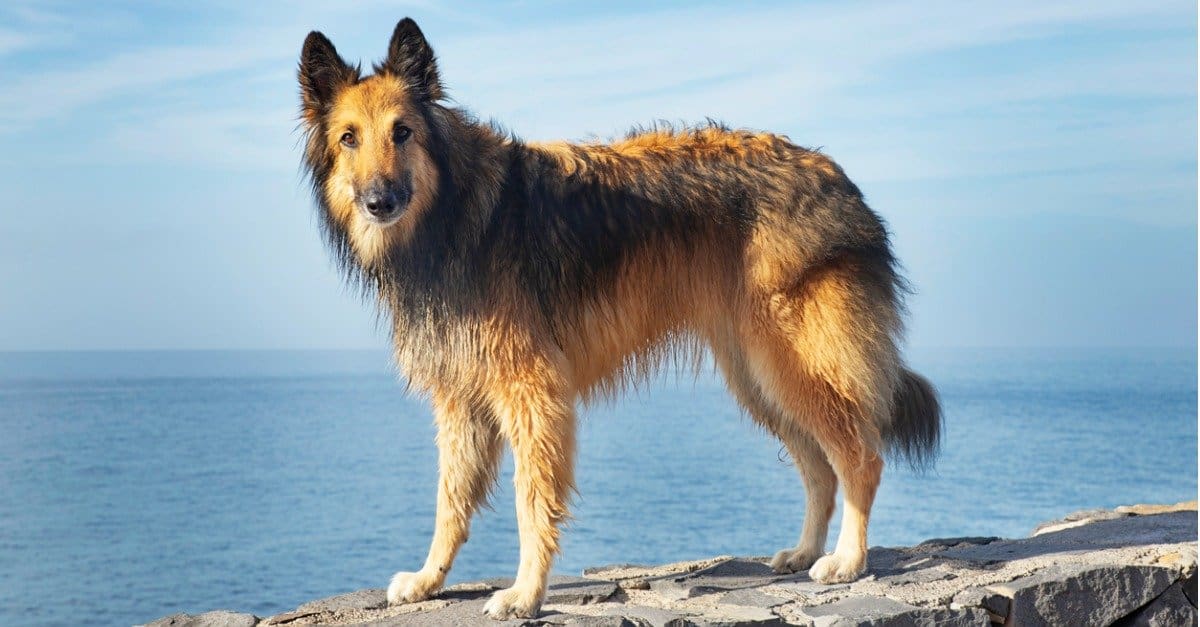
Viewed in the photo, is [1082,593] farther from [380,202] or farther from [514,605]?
[380,202]

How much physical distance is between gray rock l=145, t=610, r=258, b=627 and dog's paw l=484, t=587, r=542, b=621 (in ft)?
3.25

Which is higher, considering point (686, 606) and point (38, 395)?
point (686, 606)

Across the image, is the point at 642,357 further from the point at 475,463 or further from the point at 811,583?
the point at 811,583

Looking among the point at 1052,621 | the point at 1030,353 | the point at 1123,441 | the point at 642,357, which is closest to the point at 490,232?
the point at 642,357

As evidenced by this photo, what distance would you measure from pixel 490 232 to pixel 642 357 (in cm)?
88

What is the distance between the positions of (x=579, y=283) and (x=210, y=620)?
6.17ft

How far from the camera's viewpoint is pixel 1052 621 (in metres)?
4.59

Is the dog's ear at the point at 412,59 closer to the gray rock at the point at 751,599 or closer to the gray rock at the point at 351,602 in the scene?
the gray rock at the point at 351,602

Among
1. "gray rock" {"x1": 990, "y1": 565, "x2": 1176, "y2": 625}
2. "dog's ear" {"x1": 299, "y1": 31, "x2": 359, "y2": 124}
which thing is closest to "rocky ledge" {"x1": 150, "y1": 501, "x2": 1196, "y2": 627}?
"gray rock" {"x1": 990, "y1": 565, "x2": 1176, "y2": 625}

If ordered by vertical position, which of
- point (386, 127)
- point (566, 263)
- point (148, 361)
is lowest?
point (148, 361)

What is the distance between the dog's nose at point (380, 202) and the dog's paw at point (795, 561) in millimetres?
2259

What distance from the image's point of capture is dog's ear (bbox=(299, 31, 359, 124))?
402 centimetres

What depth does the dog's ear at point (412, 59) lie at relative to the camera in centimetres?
405

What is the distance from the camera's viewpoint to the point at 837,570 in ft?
14.9
